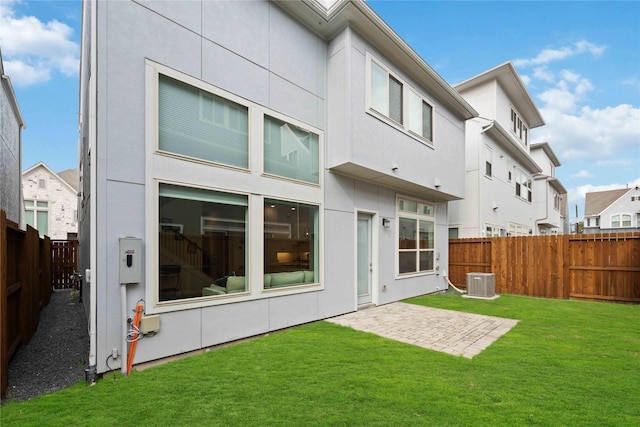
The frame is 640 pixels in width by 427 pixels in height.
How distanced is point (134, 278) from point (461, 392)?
403cm

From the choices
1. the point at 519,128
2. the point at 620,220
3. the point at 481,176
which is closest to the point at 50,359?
the point at 481,176

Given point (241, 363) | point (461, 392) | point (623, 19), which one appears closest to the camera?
point (461, 392)

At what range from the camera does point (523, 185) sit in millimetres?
17359

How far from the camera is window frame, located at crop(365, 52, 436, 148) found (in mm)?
6535

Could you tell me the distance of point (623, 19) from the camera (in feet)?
31.7

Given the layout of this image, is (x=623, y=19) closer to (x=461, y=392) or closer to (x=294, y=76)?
(x=294, y=76)

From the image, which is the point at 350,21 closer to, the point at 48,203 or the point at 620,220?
the point at 48,203

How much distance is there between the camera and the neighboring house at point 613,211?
105 feet

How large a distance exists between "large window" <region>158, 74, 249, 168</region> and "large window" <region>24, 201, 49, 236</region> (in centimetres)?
1989

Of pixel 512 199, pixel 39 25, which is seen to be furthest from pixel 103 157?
pixel 512 199

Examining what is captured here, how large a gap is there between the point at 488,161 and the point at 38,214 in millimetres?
25454

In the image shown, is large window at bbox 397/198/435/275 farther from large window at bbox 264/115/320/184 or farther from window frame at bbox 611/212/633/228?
window frame at bbox 611/212/633/228

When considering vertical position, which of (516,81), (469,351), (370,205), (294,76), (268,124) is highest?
(516,81)

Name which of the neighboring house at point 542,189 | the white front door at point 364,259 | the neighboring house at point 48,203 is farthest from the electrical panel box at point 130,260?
the neighboring house at point 542,189
